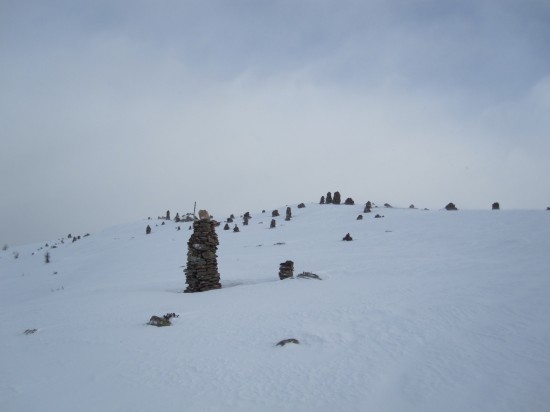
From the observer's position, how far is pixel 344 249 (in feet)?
79.8

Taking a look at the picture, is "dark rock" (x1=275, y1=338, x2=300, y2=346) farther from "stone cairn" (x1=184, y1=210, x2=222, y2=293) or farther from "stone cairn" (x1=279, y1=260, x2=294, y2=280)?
"stone cairn" (x1=184, y1=210, x2=222, y2=293)

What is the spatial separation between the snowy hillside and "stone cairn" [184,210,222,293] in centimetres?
132

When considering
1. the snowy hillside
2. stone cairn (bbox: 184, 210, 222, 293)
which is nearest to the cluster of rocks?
the snowy hillside

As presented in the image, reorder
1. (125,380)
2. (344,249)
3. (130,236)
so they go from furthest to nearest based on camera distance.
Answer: (130,236), (344,249), (125,380)

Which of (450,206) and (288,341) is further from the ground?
(450,206)

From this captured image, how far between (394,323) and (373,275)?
680 centimetres

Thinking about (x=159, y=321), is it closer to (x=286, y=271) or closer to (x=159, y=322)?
(x=159, y=322)

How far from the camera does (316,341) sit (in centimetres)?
875

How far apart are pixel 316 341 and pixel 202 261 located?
1051cm

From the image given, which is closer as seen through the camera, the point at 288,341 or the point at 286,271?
the point at 288,341

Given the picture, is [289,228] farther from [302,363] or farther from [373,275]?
[302,363]

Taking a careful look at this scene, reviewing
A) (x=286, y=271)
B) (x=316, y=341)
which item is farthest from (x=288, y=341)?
(x=286, y=271)

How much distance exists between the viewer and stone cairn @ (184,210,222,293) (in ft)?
58.5

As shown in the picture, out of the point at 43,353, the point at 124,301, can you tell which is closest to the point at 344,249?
the point at 124,301
